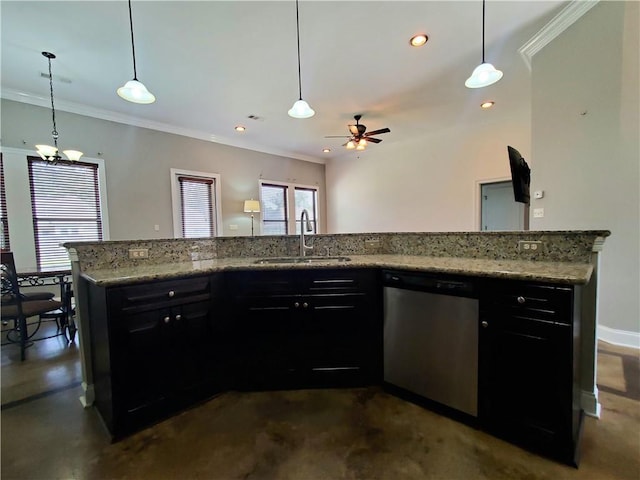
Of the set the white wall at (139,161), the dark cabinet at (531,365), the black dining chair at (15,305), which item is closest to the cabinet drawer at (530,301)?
the dark cabinet at (531,365)

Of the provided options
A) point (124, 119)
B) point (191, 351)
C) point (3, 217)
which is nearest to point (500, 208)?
point (191, 351)

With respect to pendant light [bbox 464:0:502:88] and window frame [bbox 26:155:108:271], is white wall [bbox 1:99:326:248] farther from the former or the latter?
pendant light [bbox 464:0:502:88]

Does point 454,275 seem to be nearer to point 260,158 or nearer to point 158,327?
point 158,327

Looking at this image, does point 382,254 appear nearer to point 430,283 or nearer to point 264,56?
point 430,283

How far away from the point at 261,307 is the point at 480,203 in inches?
200

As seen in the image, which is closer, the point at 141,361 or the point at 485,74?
the point at 141,361

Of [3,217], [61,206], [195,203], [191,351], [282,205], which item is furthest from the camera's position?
[282,205]

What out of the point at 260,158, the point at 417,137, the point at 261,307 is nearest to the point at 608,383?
the point at 261,307

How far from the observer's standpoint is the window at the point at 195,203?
5.26 metres

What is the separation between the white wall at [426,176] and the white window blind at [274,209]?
5.08 feet

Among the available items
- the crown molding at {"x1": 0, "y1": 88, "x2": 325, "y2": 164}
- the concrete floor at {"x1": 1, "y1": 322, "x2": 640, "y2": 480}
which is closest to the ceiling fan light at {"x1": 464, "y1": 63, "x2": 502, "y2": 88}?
the concrete floor at {"x1": 1, "y1": 322, "x2": 640, "y2": 480}

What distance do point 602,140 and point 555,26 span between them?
1.26 m

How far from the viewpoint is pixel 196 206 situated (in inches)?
220

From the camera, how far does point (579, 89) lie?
2.78 metres
